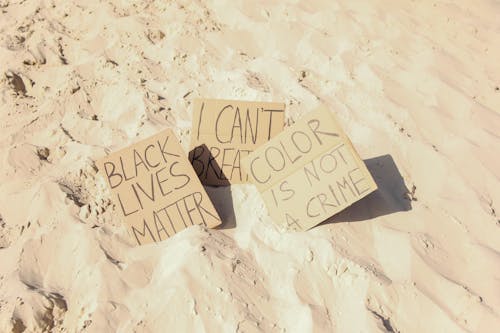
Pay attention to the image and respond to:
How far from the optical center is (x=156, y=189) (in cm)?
219

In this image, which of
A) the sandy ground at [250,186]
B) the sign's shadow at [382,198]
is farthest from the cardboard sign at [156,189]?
the sign's shadow at [382,198]

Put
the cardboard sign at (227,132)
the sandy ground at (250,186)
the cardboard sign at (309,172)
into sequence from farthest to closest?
the cardboard sign at (227,132) → the cardboard sign at (309,172) → the sandy ground at (250,186)

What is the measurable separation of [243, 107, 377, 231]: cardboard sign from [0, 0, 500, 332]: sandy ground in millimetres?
90

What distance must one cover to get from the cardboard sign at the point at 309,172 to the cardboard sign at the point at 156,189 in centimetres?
28

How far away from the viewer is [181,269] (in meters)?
1.79

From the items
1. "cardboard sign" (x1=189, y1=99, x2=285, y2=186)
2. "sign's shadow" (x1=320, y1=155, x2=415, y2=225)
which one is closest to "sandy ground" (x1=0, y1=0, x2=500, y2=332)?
"sign's shadow" (x1=320, y1=155, x2=415, y2=225)

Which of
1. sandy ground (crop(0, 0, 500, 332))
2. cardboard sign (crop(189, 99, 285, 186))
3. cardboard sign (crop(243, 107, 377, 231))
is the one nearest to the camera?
sandy ground (crop(0, 0, 500, 332))

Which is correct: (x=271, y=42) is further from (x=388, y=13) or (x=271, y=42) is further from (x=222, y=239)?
(x=222, y=239)

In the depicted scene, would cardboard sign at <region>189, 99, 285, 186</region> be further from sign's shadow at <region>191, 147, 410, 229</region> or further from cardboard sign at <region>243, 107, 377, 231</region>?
cardboard sign at <region>243, 107, 377, 231</region>

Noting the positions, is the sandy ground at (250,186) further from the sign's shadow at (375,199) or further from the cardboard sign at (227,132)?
the cardboard sign at (227,132)

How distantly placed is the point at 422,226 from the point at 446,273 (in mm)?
265

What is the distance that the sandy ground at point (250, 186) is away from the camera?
1.74 metres

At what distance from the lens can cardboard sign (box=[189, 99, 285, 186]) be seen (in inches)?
93.5

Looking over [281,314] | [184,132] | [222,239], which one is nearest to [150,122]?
[184,132]
